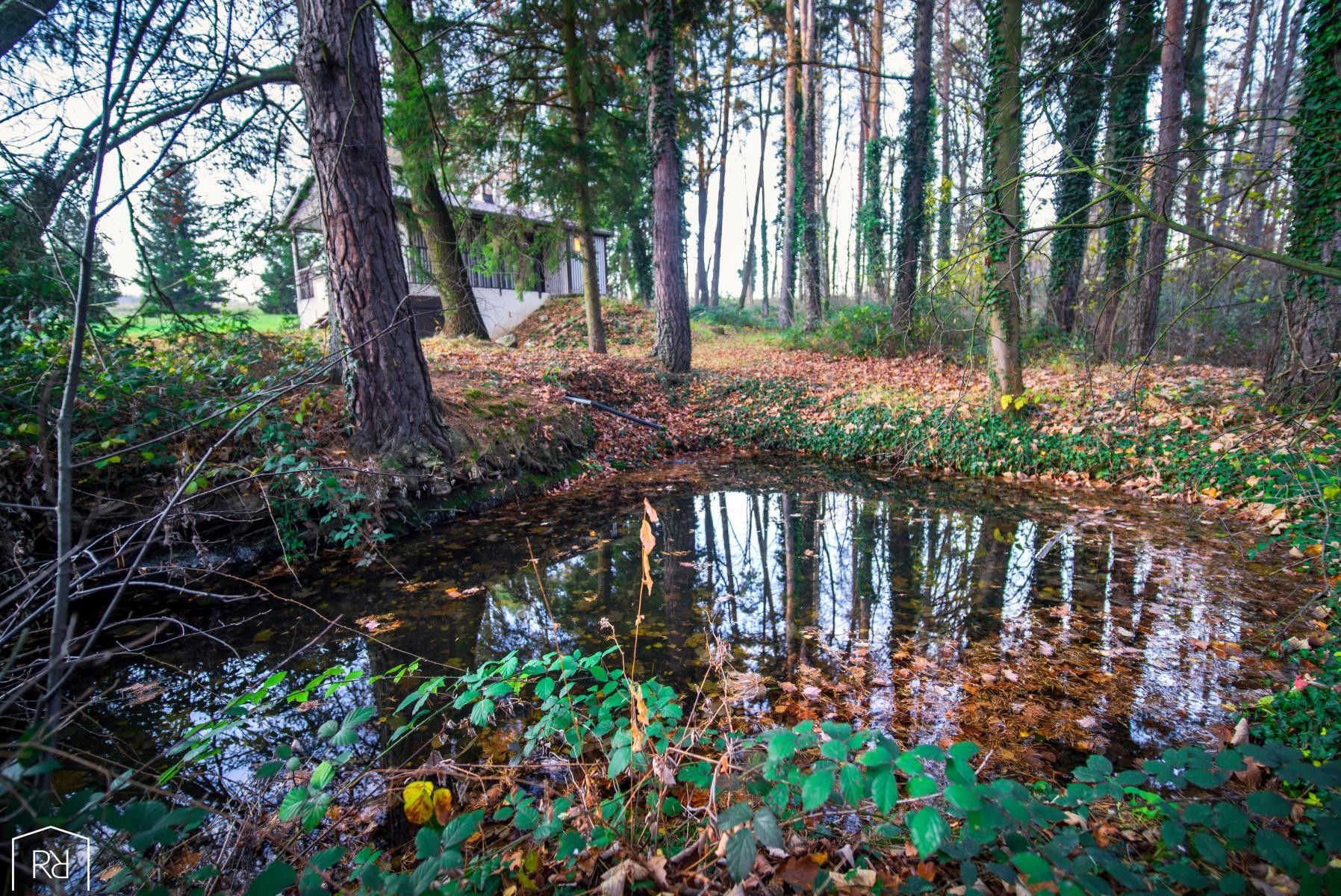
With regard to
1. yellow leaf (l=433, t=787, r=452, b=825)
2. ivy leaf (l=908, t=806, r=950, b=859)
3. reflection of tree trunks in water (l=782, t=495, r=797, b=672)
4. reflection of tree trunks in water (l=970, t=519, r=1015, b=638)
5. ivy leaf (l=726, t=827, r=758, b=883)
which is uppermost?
ivy leaf (l=908, t=806, r=950, b=859)

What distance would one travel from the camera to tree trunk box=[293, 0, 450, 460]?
5.14m

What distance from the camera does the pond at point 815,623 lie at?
9.66 ft

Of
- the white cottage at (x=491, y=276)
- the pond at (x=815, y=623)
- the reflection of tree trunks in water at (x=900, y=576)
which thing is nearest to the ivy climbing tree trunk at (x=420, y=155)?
the white cottage at (x=491, y=276)

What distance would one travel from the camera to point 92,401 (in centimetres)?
469

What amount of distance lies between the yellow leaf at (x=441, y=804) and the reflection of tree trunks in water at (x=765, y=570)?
7.19ft

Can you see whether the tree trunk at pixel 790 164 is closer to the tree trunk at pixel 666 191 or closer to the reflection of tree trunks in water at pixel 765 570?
the tree trunk at pixel 666 191

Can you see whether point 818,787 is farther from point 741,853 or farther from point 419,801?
point 419,801

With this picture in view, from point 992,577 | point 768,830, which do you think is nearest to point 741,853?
point 768,830

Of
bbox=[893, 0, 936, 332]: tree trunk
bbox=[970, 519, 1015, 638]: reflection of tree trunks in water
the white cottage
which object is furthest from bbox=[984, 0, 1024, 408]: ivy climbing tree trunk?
the white cottage

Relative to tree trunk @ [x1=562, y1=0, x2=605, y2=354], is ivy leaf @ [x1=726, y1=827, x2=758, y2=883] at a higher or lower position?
lower

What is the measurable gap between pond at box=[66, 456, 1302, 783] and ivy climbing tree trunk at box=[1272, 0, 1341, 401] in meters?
2.03

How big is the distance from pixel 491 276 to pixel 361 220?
1235 centimetres

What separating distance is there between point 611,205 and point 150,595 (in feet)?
35.4

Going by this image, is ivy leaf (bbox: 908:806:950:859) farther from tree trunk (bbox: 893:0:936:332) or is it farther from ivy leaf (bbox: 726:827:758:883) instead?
tree trunk (bbox: 893:0:936:332)
